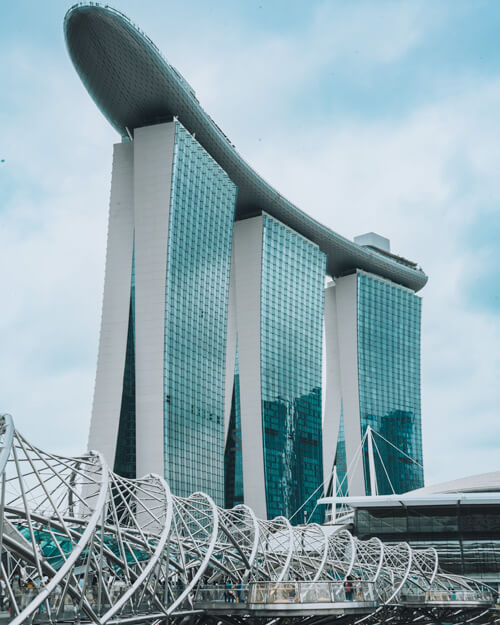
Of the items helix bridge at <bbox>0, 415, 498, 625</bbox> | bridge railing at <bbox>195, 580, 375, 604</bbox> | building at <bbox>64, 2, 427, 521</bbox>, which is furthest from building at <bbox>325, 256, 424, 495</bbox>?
bridge railing at <bbox>195, 580, 375, 604</bbox>

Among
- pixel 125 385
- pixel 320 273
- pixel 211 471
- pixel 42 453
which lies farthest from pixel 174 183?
pixel 42 453

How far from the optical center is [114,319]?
84375mm

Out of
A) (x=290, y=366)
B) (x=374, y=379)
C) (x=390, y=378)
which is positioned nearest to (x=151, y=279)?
(x=290, y=366)

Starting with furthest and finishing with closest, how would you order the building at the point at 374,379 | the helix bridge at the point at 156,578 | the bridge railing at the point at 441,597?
the building at the point at 374,379
the bridge railing at the point at 441,597
the helix bridge at the point at 156,578

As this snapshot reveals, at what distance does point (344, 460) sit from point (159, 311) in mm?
62387

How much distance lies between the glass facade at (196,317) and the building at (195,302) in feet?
0.79

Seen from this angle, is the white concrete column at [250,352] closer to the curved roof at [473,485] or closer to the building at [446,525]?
the curved roof at [473,485]

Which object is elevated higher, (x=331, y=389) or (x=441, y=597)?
(x=331, y=389)

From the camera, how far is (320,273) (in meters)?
123

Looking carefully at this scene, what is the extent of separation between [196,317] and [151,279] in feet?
29.2

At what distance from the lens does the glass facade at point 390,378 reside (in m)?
132

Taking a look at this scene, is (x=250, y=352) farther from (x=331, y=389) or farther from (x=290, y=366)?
(x=331, y=389)

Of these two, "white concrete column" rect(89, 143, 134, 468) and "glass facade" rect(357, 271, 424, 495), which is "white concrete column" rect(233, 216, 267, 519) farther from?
"glass facade" rect(357, 271, 424, 495)

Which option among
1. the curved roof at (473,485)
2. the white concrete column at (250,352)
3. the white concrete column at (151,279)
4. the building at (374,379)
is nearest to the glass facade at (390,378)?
the building at (374,379)
